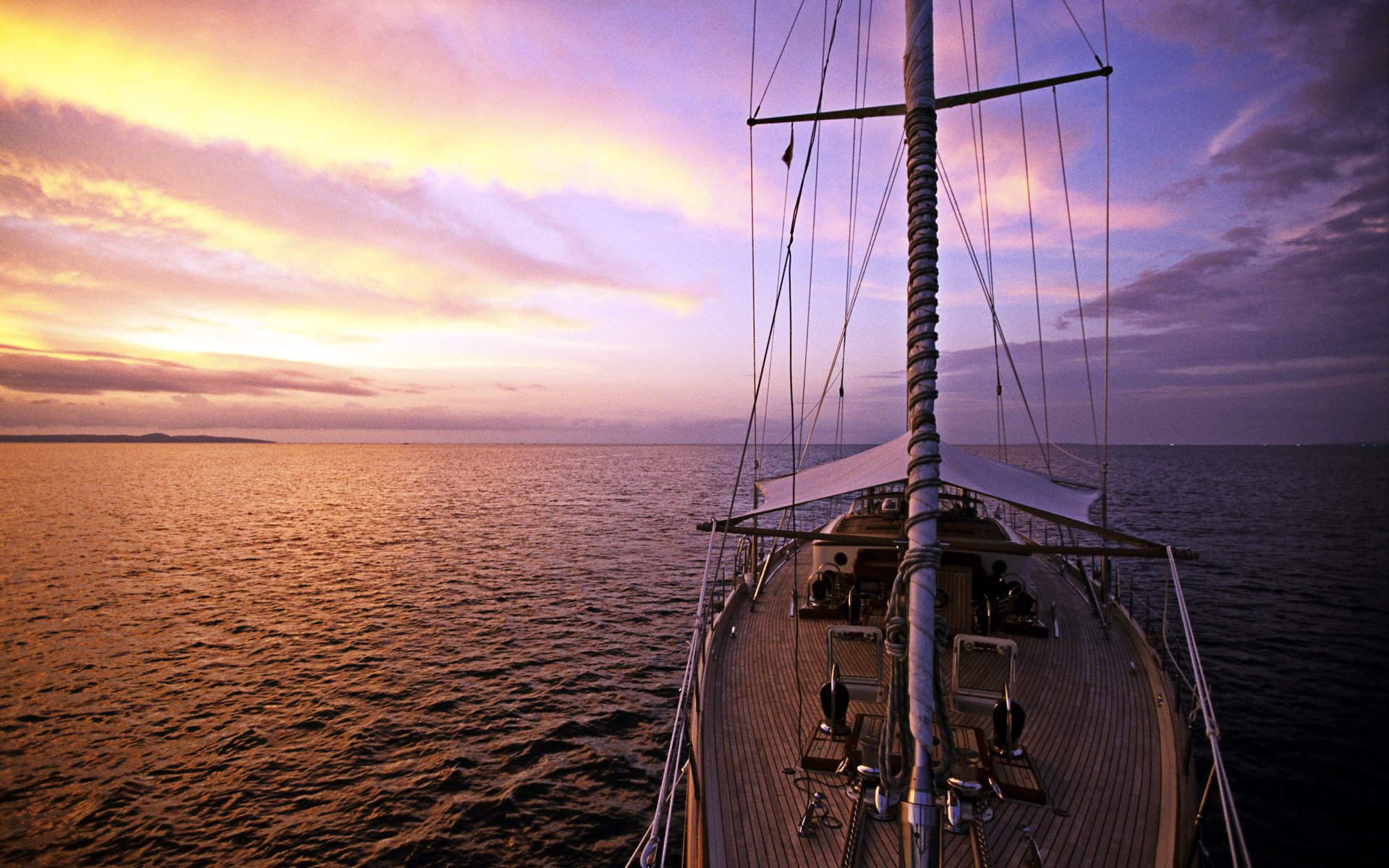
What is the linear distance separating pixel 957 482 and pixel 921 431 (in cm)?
515

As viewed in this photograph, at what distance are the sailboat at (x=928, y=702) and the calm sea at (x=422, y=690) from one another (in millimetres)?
2901

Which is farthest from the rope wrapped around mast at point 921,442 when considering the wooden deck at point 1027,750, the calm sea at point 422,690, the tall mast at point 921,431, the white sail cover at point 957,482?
the calm sea at point 422,690

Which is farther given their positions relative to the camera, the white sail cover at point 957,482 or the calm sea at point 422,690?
the calm sea at point 422,690

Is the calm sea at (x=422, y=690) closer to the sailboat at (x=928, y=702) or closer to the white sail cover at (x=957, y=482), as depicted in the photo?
the sailboat at (x=928, y=702)

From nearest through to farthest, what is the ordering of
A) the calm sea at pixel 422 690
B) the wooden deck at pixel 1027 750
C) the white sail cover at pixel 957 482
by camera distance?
1. the wooden deck at pixel 1027 750
2. the white sail cover at pixel 957 482
3. the calm sea at pixel 422 690

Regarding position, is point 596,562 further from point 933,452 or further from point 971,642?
point 933,452

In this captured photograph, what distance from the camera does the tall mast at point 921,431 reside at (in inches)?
199

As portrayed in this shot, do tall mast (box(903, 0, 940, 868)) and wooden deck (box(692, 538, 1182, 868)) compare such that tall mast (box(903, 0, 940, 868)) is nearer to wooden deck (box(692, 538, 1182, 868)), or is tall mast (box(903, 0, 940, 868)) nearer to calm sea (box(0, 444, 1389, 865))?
wooden deck (box(692, 538, 1182, 868))

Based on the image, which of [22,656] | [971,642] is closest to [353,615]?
[22,656]

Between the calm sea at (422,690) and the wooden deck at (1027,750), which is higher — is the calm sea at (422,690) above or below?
below

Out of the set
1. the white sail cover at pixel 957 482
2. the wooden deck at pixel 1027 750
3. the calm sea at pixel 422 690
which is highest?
the white sail cover at pixel 957 482

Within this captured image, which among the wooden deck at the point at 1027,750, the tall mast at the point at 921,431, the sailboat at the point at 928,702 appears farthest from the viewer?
the wooden deck at the point at 1027,750

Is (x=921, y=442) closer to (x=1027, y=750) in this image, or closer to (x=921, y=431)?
(x=921, y=431)

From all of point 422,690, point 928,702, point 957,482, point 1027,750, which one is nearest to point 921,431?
point 928,702
